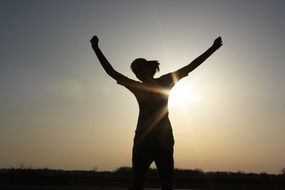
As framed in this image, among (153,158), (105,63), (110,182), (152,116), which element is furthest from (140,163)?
(110,182)

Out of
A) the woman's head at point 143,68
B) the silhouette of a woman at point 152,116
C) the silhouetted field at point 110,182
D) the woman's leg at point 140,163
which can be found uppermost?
the silhouetted field at point 110,182

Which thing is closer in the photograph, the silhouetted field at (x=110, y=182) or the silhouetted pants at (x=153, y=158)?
the silhouetted pants at (x=153, y=158)

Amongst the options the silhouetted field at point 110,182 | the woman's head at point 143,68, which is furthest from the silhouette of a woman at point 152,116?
the silhouetted field at point 110,182

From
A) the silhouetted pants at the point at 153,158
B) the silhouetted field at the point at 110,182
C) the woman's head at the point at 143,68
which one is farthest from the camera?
the silhouetted field at the point at 110,182

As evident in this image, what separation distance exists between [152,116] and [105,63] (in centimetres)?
89

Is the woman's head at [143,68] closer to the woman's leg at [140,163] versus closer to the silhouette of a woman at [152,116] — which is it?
the silhouette of a woman at [152,116]

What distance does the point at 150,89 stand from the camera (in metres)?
6.09

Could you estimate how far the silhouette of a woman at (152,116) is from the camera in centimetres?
588

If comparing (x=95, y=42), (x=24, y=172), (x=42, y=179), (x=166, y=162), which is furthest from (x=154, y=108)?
(x=24, y=172)

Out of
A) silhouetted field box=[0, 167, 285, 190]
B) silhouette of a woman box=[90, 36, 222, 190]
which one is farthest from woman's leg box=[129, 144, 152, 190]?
silhouetted field box=[0, 167, 285, 190]

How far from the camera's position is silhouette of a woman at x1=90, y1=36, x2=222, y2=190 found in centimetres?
588

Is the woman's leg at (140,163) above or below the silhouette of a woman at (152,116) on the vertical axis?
below

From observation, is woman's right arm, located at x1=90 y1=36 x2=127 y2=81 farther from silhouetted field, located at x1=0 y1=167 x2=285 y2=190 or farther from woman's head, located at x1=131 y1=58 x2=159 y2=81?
silhouetted field, located at x1=0 y1=167 x2=285 y2=190

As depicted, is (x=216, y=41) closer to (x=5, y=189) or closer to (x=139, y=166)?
(x=139, y=166)
